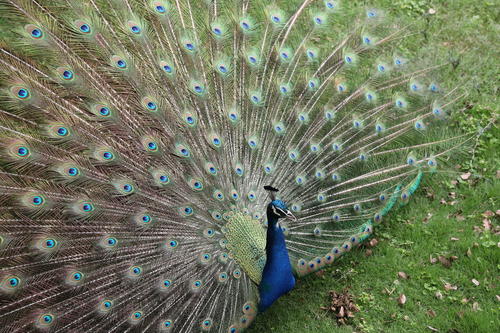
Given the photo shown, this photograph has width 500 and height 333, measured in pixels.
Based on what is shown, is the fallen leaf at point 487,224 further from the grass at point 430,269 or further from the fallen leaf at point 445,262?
the fallen leaf at point 445,262

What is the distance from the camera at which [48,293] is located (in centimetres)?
343

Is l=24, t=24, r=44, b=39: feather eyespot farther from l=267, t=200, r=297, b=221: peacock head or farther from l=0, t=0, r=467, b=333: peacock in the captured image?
l=267, t=200, r=297, b=221: peacock head

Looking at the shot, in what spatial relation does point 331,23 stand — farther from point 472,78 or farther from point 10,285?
point 10,285

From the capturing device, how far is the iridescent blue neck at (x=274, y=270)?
12.1 feet

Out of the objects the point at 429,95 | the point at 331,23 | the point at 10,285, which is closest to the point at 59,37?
the point at 10,285

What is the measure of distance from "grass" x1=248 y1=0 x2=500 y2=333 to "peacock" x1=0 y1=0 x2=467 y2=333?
0.25 meters

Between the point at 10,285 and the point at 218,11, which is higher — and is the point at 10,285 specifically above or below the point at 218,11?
below

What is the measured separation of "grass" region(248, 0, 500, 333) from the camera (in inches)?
159

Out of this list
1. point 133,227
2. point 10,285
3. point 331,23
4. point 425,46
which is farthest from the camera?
point 425,46

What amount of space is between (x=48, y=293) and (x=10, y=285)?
0.75 ft

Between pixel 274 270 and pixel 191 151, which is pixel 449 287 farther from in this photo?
pixel 191 151

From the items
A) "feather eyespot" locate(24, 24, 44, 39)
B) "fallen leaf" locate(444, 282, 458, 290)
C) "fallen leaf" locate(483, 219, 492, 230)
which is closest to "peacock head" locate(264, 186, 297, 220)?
"fallen leaf" locate(444, 282, 458, 290)

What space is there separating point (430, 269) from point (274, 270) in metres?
1.28

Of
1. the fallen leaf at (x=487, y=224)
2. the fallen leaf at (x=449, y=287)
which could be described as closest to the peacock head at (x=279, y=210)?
the fallen leaf at (x=449, y=287)
